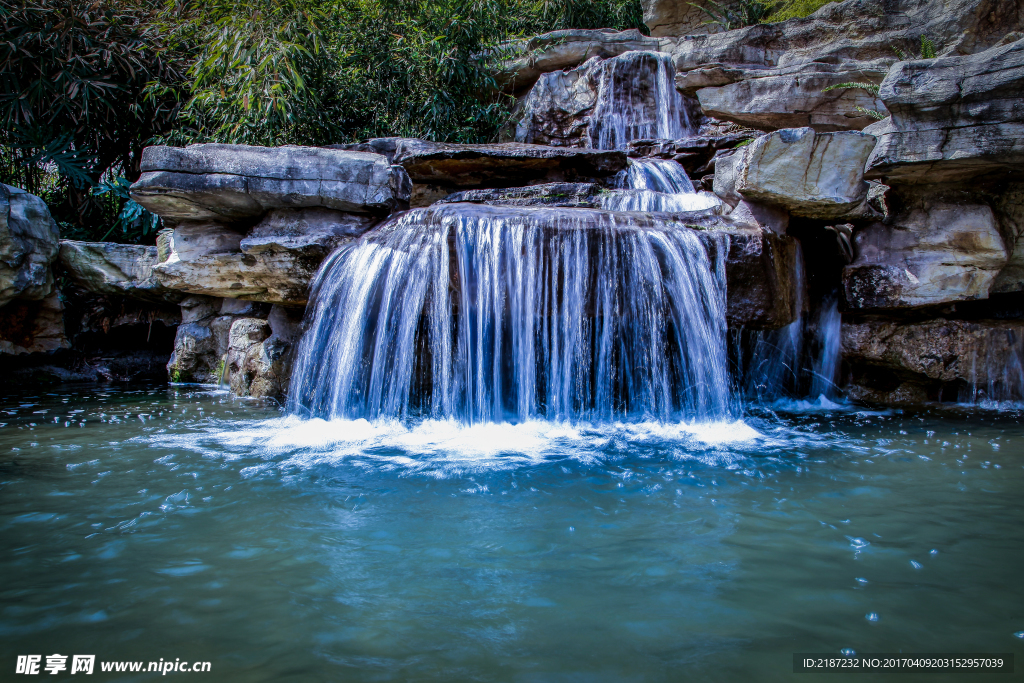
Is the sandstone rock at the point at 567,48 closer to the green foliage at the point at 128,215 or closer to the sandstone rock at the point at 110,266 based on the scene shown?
the green foliage at the point at 128,215

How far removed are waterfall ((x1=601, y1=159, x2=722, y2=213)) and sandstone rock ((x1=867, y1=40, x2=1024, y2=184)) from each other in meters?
1.78

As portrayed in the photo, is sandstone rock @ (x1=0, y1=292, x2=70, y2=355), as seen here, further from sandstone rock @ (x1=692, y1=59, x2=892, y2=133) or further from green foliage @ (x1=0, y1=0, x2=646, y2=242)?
sandstone rock @ (x1=692, y1=59, x2=892, y2=133)

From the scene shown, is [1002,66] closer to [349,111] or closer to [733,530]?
[733,530]

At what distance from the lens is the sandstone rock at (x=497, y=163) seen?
23.1 ft

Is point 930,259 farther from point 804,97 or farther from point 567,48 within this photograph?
point 567,48

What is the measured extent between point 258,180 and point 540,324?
3447 millimetres

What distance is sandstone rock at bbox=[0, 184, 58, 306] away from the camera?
650 centimetres

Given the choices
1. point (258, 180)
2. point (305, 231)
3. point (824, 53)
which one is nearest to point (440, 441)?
point (305, 231)

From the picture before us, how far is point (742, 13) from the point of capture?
1132 cm

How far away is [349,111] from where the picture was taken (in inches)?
396

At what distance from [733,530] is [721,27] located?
38.9ft

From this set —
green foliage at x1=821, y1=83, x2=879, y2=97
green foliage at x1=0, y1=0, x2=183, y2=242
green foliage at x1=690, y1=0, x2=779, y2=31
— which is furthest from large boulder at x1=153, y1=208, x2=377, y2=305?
green foliage at x1=690, y1=0, x2=779, y2=31

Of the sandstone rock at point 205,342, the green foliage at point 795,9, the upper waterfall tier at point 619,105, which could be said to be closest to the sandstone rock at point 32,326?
the sandstone rock at point 205,342

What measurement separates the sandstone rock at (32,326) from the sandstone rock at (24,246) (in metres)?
0.25
